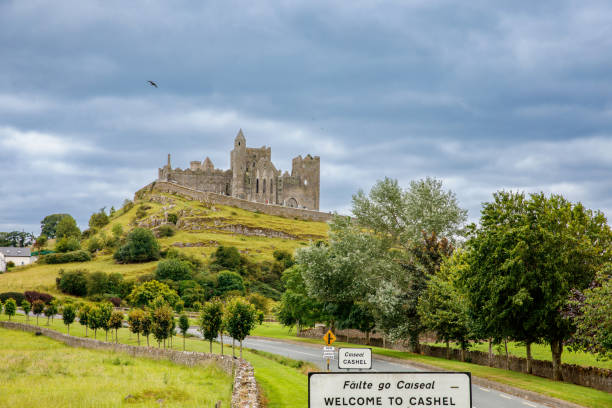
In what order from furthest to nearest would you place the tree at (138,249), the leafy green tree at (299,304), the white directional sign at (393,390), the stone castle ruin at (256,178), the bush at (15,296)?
the stone castle ruin at (256,178), the tree at (138,249), the bush at (15,296), the leafy green tree at (299,304), the white directional sign at (393,390)

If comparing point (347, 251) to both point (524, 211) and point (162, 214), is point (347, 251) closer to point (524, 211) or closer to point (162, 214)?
point (524, 211)

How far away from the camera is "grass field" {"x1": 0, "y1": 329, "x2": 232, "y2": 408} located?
2633 cm

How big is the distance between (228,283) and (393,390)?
327 feet

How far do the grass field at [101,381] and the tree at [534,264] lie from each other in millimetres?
13960

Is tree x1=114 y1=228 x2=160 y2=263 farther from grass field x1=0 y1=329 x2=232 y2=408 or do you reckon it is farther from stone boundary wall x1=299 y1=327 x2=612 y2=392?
stone boundary wall x1=299 y1=327 x2=612 y2=392

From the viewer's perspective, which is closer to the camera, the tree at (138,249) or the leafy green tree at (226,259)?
the leafy green tree at (226,259)

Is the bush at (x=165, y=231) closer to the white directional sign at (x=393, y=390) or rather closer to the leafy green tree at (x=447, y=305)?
the leafy green tree at (x=447, y=305)

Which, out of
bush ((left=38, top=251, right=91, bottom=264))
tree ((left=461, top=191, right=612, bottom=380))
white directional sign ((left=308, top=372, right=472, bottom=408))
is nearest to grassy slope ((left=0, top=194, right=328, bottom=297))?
bush ((left=38, top=251, right=91, bottom=264))

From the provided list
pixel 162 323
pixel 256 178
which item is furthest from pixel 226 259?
pixel 162 323

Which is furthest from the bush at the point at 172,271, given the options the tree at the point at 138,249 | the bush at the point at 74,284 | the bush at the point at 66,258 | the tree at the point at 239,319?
the tree at the point at 239,319

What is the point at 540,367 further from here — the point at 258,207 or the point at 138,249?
the point at 258,207

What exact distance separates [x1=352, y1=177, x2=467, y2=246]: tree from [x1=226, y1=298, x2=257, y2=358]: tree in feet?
37.3

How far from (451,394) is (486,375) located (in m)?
26.7

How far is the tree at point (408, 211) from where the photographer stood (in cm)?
4300
